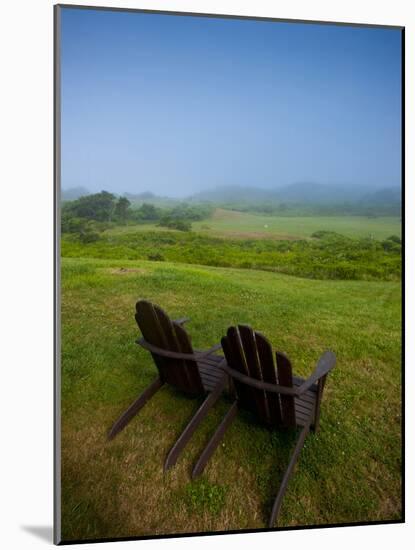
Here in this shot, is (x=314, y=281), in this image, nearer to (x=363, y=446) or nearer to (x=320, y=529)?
(x=363, y=446)

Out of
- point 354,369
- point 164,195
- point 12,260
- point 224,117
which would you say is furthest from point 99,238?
point 354,369

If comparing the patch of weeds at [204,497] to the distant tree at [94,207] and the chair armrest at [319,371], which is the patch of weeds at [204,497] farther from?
the distant tree at [94,207]

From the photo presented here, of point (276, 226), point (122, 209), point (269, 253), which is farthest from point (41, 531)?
point (269, 253)

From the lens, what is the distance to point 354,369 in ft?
13.2

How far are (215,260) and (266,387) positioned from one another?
2.86 m

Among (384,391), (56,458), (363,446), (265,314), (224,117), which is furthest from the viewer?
(265,314)

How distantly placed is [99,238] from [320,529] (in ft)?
8.22

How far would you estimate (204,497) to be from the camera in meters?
2.78

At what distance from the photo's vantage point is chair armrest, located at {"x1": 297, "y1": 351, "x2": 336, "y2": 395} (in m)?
2.43

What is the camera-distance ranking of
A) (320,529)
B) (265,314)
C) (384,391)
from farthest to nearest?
(265,314)
(384,391)
(320,529)

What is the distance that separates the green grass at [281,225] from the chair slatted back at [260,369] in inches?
76.7

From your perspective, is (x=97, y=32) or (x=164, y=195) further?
(x=164, y=195)

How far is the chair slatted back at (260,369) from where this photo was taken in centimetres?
244

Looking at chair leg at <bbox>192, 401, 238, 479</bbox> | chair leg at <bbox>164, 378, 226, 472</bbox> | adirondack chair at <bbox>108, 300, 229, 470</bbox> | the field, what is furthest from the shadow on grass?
the field
